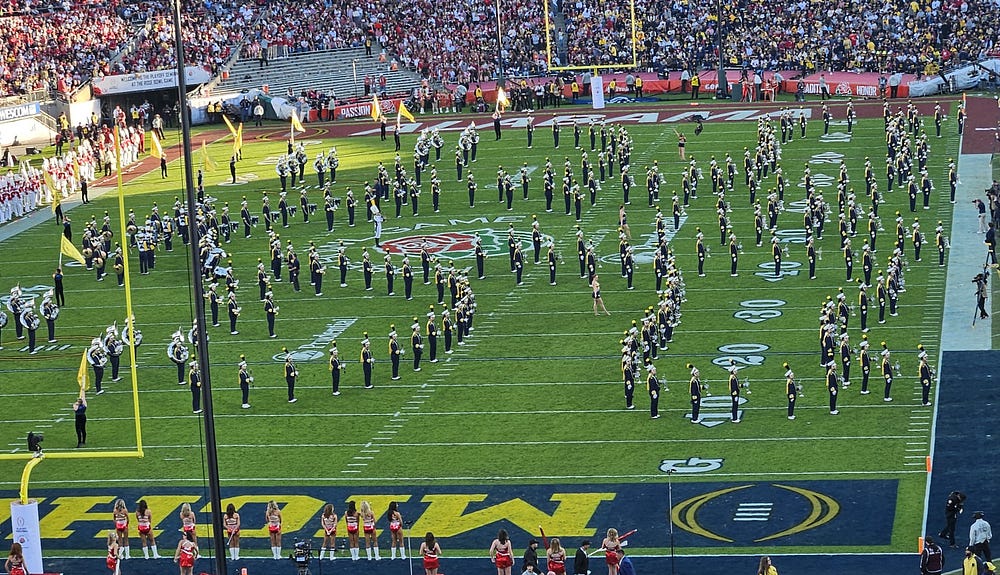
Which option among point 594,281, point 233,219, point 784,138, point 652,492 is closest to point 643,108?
point 784,138

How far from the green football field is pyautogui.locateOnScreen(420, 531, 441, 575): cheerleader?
9.94ft

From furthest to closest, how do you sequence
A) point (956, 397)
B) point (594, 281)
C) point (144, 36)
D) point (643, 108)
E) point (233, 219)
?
point (144, 36) < point (643, 108) < point (233, 219) < point (594, 281) < point (956, 397)

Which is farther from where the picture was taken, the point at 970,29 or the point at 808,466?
the point at 970,29

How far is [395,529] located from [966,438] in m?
8.58

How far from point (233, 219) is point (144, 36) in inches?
751

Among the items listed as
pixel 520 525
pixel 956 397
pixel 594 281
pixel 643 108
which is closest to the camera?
pixel 520 525

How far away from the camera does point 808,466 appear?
993 inches

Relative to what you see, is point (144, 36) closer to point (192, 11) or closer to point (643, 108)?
point (192, 11)

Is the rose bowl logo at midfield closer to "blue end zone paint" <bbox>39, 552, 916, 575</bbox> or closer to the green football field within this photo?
the green football field

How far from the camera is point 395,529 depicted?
22.7 meters

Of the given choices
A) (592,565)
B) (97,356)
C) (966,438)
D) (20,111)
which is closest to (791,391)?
(966,438)

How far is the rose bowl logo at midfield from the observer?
132ft

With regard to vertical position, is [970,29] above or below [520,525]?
above

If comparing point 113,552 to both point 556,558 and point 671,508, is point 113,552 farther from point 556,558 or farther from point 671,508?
point 671,508
